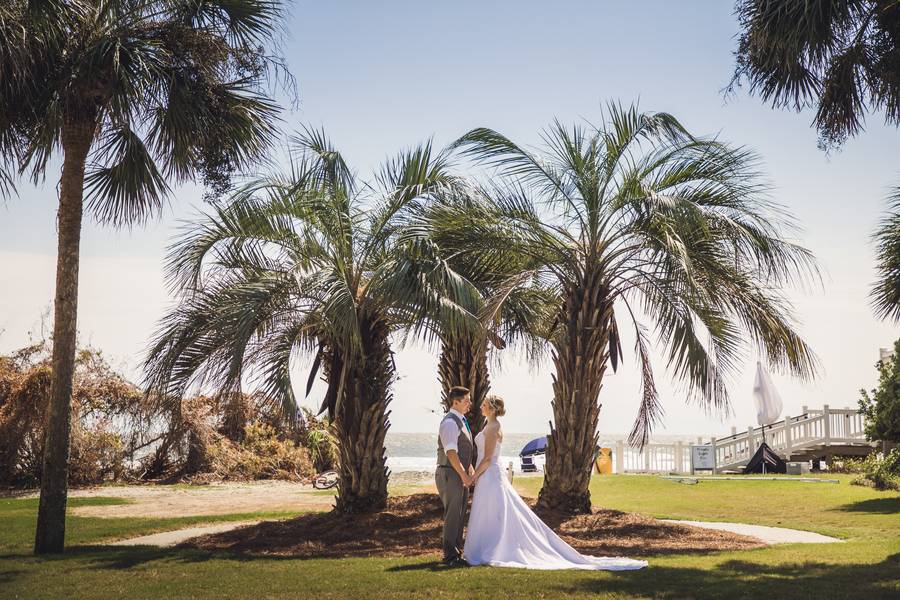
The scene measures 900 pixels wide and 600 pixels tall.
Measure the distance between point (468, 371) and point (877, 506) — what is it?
25.7 feet

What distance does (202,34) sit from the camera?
11711 mm

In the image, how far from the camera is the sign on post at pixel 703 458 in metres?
28.6

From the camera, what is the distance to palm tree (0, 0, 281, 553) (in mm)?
10867

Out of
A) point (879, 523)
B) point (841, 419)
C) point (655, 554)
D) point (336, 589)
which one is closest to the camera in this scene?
point (336, 589)

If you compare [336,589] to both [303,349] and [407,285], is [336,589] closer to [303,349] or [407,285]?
[407,285]

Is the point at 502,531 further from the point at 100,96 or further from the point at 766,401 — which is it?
the point at 766,401

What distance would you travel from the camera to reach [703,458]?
94.3ft

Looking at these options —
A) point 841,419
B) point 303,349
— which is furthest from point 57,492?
point 841,419

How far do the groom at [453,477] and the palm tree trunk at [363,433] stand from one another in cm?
423

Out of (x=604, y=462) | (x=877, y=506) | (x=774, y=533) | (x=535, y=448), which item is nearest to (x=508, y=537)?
(x=774, y=533)

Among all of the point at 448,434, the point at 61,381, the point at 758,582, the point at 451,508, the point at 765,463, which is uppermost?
the point at 61,381

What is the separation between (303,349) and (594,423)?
4.87 m

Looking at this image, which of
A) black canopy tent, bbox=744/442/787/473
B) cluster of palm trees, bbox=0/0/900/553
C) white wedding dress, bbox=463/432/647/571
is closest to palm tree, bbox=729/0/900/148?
cluster of palm trees, bbox=0/0/900/553

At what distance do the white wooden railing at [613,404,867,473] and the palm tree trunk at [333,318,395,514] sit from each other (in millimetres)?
14742
